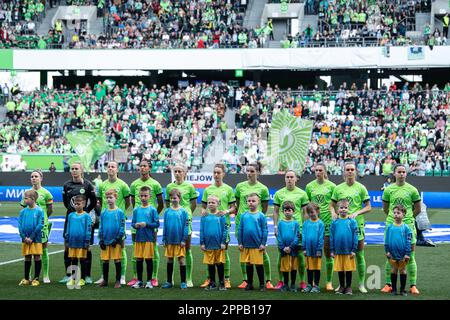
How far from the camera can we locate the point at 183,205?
576 inches

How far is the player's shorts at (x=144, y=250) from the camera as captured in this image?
13.9 m

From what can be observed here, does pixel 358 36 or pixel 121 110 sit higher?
pixel 358 36

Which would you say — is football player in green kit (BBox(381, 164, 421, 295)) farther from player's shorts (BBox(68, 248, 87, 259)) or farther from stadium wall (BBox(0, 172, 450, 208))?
stadium wall (BBox(0, 172, 450, 208))

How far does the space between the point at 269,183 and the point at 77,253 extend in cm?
2122

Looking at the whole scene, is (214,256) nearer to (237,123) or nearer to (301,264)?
(301,264)

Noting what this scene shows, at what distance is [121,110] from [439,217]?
61.9ft

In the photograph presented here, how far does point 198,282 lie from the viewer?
14.5 meters

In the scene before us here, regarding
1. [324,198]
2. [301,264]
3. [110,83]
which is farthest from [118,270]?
[110,83]

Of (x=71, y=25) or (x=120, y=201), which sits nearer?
(x=120, y=201)

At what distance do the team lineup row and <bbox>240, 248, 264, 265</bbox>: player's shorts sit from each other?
0.02m

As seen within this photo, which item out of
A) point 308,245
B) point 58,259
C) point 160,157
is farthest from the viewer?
point 160,157
